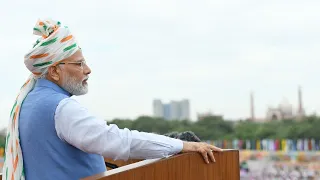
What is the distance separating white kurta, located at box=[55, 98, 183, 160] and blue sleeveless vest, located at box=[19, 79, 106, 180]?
0.09ft

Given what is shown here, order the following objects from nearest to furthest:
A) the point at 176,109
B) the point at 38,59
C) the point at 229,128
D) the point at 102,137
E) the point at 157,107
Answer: the point at 102,137
the point at 38,59
the point at 229,128
the point at 157,107
the point at 176,109

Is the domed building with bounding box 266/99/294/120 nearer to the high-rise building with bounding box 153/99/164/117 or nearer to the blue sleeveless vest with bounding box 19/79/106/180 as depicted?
the high-rise building with bounding box 153/99/164/117

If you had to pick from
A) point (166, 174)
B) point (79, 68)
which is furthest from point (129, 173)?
point (79, 68)

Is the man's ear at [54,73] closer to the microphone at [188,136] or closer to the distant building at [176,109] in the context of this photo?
the microphone at [188,136]

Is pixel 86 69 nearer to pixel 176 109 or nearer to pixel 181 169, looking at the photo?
pixel 181 169

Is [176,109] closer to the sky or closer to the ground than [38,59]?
closer to the ground

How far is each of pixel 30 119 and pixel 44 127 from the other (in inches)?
1.9

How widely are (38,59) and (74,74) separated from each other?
3.9 inches

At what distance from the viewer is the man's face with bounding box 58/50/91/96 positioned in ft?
4.48

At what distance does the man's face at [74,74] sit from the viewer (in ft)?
4.48

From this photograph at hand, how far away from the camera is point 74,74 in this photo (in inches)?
54.0

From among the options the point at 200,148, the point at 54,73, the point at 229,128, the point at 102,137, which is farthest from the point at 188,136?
the point at 229,128

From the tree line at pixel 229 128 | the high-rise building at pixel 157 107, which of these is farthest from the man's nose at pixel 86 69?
Answer: the high-rise building at pixel 157 107

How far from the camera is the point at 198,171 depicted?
1.30 meters
